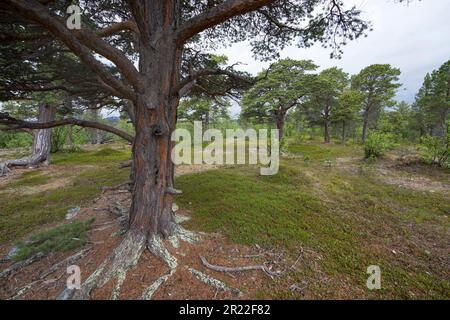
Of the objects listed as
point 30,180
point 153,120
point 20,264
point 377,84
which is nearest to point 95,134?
point 30,180

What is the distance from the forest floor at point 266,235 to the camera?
243cm

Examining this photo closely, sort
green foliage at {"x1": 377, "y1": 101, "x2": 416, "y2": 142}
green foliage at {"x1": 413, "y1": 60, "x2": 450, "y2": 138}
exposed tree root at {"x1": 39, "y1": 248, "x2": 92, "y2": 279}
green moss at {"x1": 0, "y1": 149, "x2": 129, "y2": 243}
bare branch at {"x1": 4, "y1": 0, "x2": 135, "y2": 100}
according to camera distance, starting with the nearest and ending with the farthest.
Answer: bare branch at {"x1": 4, "y1": 0, "x2": 135, "y2": 100} < exposed tree root at {"x1": 39, "y1": 248, "x2": 92, "y2": 279} < green moss at {"x1": 0, "y1": 149, "x2": 129, "y2": 243} < green foliage at {"x1": 413, "y1": 60, "x2": 450, "y2": 138} < green foliage at {"x1": 377, "y1": 101, "x2": 416, "y2": 142}

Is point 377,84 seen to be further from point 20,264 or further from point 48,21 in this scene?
point 20,264

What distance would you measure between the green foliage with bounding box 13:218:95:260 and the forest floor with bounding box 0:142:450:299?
0.02 metres

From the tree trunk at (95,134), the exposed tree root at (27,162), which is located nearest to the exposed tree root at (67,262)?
the exposed tree root at (27,162)

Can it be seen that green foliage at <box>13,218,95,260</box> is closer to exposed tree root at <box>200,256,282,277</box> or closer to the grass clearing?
the grass clearing

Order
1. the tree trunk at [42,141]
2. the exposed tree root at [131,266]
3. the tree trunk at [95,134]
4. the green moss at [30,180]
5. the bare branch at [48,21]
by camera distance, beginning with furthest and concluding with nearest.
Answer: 1. the tree trunk at [95,134]
2. the tree trunk at [42,141]
3. the green moss at [30,180]
4. the exposed tree root at [131,266]
5. the bare branch at [48,21]

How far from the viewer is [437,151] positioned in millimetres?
8227

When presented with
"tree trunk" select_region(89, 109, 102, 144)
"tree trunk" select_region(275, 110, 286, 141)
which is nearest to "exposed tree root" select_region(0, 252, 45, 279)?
"tree trunk" select_region(275, 110, 286, 141)

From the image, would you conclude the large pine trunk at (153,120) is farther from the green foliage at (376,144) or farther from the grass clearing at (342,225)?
the green foliage at (376,144)

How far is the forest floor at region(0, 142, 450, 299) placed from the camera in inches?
95.6

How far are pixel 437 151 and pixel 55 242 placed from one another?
13528 millimetres

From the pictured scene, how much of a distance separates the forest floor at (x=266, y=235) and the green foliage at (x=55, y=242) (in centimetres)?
2
